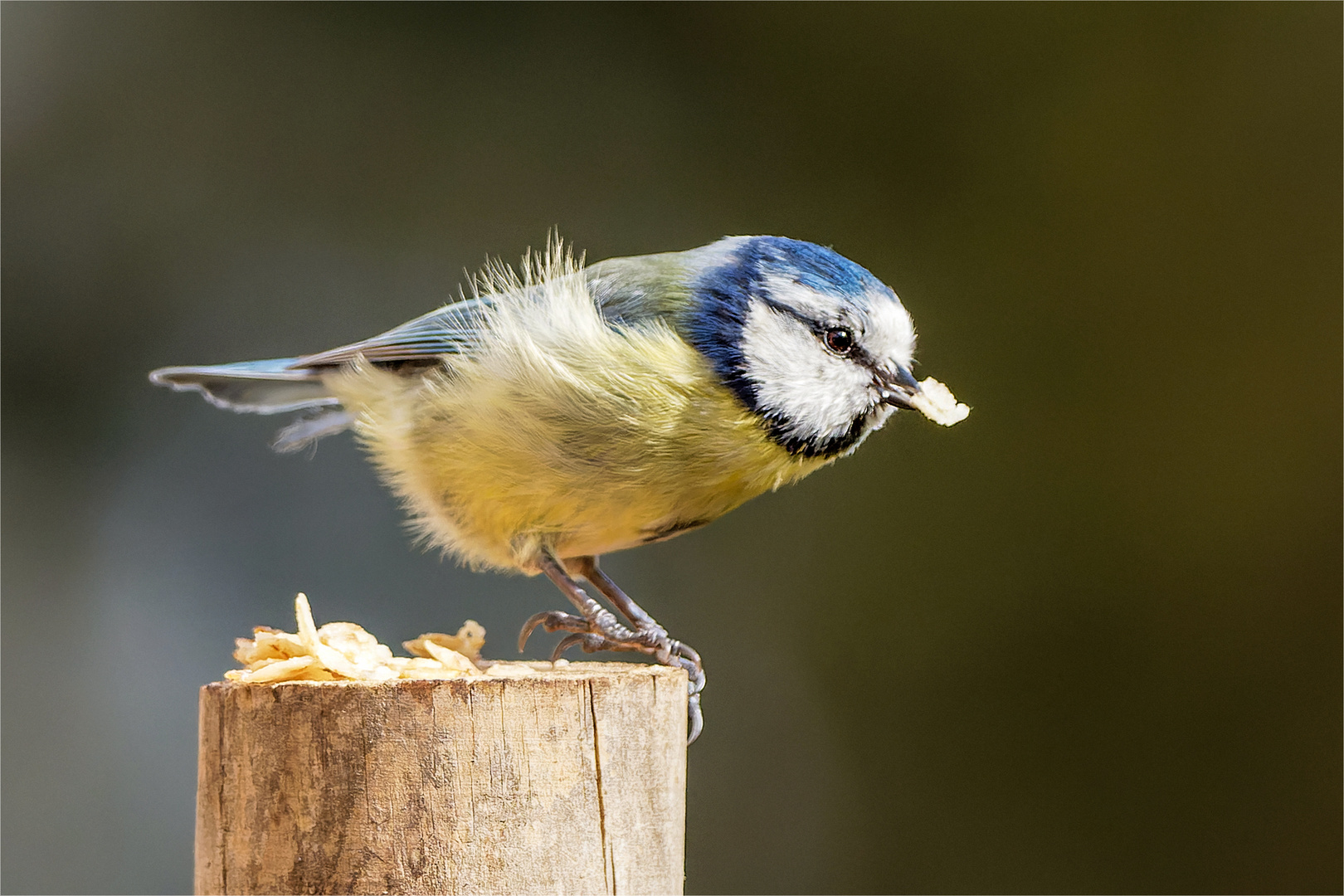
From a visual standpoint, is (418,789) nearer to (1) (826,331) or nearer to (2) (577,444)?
(2) (577,444)

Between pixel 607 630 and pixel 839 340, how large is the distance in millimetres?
569

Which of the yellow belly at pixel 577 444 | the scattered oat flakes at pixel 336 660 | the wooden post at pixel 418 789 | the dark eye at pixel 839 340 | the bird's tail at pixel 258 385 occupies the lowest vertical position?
the wooden post at pixel 418 789

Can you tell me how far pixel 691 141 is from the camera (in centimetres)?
416

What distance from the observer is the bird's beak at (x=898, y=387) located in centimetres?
171

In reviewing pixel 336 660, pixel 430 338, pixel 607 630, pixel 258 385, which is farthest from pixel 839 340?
pixel 258 385

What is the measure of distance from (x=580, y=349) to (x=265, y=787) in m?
0.80

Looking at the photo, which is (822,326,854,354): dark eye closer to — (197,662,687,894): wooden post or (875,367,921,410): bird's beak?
(875,367,921,410): bird's beak

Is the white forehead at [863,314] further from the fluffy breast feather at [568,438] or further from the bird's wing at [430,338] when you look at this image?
the bird's wing at [430,338]

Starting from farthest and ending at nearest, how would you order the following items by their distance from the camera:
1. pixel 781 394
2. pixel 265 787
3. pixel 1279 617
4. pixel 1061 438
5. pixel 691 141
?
pixel 691 141 < pixel 1061 438 < pixel 1279 617 < pixel 781 394 < pixel 265 787

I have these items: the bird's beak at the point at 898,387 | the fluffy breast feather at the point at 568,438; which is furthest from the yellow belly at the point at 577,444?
the bird's beak at the point at 898,387

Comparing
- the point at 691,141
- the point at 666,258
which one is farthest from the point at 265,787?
the point at 691,141

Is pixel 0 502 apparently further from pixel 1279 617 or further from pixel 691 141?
pixel 1279 617

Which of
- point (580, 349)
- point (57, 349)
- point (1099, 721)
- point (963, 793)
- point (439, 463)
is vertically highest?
point (57, 349)

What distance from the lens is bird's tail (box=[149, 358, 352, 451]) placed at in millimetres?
2053
